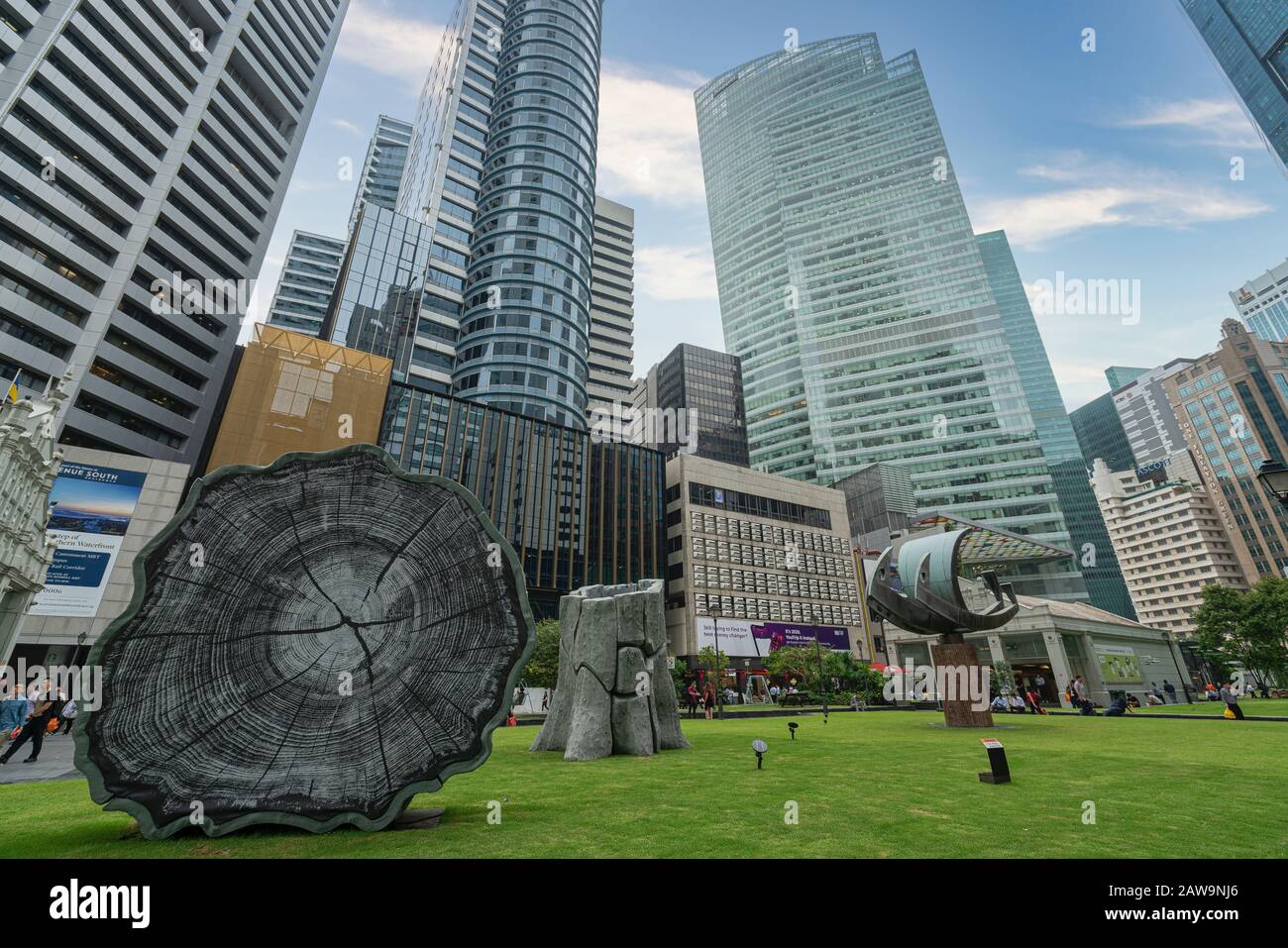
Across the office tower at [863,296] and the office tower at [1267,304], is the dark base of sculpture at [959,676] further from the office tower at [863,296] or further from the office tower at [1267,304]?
the office tower at [1267,304]

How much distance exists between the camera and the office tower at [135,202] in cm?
4116

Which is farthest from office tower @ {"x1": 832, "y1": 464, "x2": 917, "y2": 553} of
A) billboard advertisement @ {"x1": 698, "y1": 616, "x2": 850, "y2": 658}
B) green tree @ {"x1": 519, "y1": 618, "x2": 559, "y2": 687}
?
green tree @ {"x1": 519, "y1": 618, "x2": 559, "y2": 687}

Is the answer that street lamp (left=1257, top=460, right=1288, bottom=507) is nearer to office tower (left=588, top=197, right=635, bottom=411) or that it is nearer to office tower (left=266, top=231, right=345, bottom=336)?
office tower (left=588, top=197, right=635, bottom=411)

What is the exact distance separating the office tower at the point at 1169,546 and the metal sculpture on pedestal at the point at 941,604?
115394 mm

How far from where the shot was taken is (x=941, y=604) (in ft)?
61.1

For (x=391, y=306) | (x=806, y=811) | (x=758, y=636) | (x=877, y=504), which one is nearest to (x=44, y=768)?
(x=806, y=811)

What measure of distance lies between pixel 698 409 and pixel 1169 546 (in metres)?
95.3

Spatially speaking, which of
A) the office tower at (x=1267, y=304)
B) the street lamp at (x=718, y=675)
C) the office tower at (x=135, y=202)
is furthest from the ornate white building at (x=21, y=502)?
the office tower at (x=1267, y=304)

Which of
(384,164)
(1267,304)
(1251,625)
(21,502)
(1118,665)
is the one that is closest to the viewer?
(21,502)

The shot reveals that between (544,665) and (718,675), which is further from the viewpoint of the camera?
(718,675)

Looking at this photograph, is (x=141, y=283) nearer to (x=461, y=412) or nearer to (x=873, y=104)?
(x=461, y=412)

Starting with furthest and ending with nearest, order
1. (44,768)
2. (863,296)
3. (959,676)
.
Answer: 1. (863,296)
2. (959,676)
3. (44,768)

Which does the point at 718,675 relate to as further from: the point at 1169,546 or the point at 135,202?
the point at 1169,546
